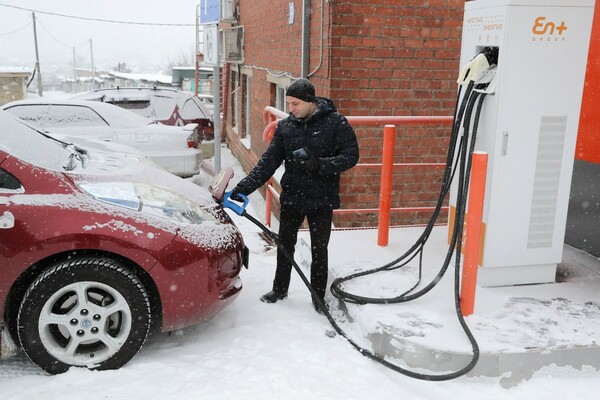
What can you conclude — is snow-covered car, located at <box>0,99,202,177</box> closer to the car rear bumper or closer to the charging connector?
the car rear bumper

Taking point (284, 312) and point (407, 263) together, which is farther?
point (407, 263)

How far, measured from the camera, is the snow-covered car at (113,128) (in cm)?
849

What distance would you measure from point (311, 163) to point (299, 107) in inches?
15.1

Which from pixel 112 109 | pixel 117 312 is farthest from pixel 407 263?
pixel 112 109

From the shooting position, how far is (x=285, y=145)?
149 inches

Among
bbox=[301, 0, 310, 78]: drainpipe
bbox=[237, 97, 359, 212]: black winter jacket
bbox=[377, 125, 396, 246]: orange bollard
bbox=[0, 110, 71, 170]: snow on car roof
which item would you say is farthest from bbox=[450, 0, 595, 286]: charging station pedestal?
bbox=[0, 110, 71, 170]: snow on car roof

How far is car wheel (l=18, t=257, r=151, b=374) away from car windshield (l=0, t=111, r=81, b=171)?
690 millimetres

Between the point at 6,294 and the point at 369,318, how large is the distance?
204 centimetres

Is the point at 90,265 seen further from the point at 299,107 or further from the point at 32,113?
the point at 32,113

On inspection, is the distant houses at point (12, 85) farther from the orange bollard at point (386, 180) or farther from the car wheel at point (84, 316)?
the car wheel at point (84, 316)

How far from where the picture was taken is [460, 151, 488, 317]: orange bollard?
128 inches

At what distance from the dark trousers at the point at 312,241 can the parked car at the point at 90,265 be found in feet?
2.26

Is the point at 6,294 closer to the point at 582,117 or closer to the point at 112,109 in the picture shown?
the point at 582,117

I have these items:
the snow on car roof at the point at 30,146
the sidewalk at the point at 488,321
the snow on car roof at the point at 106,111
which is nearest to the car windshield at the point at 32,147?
the snow on car roof at the point at 30,146
